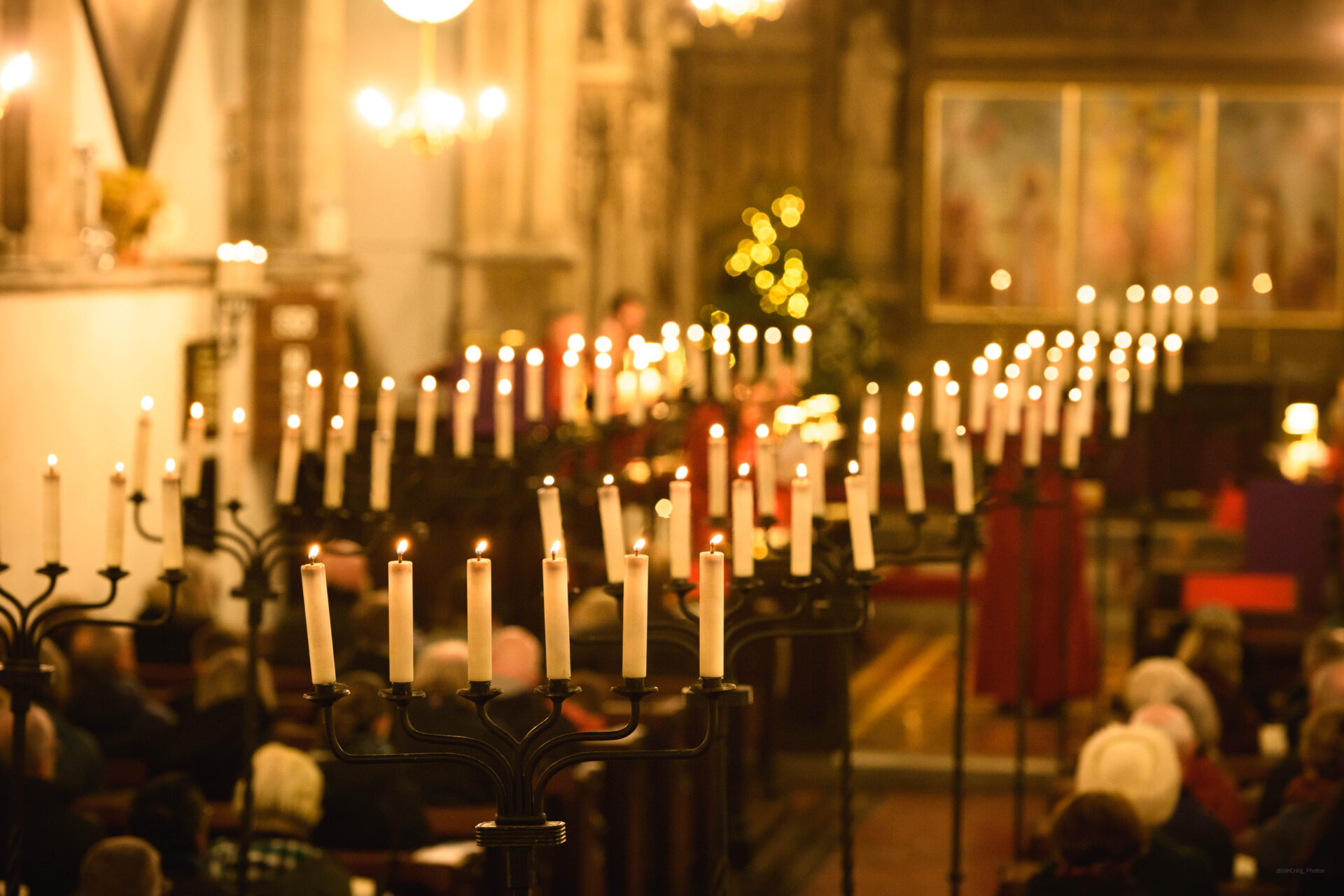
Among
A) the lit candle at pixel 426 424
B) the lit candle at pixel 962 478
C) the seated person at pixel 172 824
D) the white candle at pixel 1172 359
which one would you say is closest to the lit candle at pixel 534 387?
the lit candle at pixel 426 424

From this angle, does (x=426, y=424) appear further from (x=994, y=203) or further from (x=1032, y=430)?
(x=994, y=203)

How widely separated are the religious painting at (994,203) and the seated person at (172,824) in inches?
529

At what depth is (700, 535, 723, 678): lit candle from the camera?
109 inches

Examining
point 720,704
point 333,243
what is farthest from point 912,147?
point 720,704

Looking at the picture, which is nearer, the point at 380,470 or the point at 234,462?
the point at 234,462

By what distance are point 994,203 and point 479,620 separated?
596 inches

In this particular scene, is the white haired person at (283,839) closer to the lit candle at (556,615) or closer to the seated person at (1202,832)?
the lit candle at (556,615)

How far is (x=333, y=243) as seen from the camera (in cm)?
1080

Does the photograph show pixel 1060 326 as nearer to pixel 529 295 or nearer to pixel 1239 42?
pixel 1239 42

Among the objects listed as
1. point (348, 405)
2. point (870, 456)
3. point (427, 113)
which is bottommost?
point (870, 456)

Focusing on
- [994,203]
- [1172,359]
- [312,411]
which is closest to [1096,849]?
[312,411]

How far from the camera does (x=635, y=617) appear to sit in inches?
107

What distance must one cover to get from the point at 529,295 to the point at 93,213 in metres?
4.63

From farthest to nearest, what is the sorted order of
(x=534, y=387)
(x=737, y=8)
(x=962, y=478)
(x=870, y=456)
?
(x=737, y=8) < (x=534, y=387) < (x=962, y=478) < (x=870, y=456)
